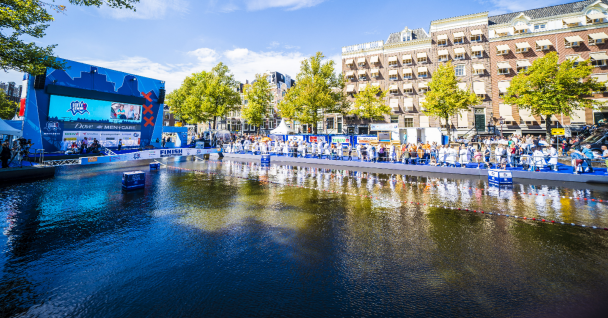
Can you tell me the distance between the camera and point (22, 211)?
309 inches

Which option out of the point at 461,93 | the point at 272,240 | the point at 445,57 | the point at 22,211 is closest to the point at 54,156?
the point at 22,211

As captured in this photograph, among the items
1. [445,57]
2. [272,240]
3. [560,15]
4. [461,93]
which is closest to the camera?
[272,240]

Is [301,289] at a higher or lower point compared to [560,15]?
lower

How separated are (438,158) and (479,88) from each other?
30169mm

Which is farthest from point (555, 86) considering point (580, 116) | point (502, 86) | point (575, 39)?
point (575, 39)

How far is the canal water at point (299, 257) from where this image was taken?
11.6ft

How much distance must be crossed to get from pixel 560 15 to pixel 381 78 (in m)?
25.6

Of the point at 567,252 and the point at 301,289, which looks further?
the point at 567,252

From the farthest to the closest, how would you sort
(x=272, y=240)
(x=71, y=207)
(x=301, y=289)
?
(x=71, y=207) < (x=272, y=240) < (x=301, y=289)

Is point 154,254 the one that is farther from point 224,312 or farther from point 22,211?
point 22,211

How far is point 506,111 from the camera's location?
37.9m

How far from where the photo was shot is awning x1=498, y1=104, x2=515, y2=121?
123 ft

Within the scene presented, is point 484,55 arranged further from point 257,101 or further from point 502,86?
point 257,101

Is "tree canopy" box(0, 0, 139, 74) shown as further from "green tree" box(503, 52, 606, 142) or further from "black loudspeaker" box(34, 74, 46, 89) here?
"green tree" box(503, 52, 606, 142)
